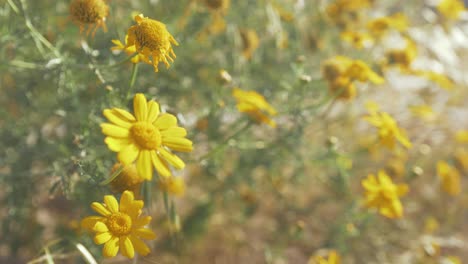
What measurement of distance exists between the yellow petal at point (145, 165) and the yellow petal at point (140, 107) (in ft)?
0.33

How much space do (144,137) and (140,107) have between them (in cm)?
9

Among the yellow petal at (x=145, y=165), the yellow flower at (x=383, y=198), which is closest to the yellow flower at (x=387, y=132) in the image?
the yellow flower at (x=383, y=198)

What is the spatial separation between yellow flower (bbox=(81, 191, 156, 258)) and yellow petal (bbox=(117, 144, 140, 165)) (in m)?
0.14

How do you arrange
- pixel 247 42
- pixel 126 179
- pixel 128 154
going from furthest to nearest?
pixel 247 42 < pixel 126 179 < pixel 128 154

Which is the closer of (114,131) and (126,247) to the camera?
(114,131)

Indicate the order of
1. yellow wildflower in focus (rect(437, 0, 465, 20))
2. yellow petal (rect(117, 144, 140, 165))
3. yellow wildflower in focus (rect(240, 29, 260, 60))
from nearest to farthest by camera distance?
yellow petal (rect(117, 144, 140, 165)), yellow wildflower in focus (rect(240, 29, 260, 60)), yellow wildflower in focus (rect(437, 0, 465, 20))

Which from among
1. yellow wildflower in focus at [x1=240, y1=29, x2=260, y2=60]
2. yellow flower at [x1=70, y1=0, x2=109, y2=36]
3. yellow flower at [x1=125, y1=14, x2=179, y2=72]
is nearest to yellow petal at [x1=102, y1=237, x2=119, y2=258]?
yellow flower at [x1=125, y1=14, x2=179, y2=72]

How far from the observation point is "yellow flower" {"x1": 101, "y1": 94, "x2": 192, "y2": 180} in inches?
43.4

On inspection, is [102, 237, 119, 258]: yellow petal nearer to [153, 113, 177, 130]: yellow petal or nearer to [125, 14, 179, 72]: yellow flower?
[153, 113, 177, 130]: yellow petal

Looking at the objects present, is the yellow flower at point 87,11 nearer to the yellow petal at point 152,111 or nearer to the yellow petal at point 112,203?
the yellow petal at point 152,111

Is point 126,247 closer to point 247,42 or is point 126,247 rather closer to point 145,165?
point 145,165

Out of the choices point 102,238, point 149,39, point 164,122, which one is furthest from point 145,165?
point 149,39

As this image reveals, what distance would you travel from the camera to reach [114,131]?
1.11m

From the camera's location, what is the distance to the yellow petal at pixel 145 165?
109 cm
